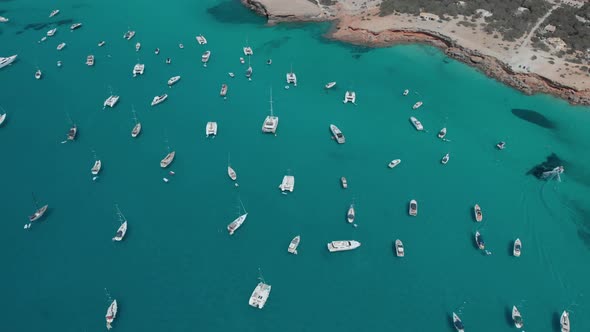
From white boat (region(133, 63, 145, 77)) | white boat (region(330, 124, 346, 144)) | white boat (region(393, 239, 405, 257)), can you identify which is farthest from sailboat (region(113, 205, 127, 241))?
white boat (region(393, 239, 405, 257))

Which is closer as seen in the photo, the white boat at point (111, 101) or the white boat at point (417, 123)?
the white boat at point (417, 123)

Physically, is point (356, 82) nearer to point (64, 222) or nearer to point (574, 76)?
point (574, 76)

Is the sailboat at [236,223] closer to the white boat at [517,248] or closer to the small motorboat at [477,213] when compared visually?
the small motorboat at [477,213]

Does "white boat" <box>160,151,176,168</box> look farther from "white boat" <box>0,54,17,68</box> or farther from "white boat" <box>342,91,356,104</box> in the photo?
"white boat" <box>0,54,17,68</box>

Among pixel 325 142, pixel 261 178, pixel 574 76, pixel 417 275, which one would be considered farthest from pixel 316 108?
pixel 574 76

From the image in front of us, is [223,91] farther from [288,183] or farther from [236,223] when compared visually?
[236,223]

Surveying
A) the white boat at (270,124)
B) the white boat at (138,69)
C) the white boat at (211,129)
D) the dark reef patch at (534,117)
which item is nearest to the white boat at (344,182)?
the white boat at (270,124)
